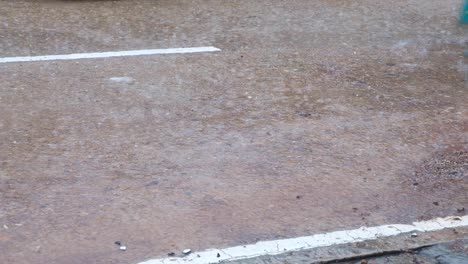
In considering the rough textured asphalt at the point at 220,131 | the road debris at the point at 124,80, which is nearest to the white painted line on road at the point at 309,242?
the rough textured asphalt at the point at 220,131

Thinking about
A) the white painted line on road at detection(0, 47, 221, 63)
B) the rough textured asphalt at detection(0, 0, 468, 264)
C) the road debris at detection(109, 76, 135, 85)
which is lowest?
the white painted line on road at detection(0, 47, 221, 63)

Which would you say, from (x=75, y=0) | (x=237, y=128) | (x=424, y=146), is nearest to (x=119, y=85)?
(x=237, y=128)

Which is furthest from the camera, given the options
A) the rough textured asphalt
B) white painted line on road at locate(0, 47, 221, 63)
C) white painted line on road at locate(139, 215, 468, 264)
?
white painted line on road at locate(0, 47, 221, 63)

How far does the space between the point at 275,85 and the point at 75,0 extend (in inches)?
136

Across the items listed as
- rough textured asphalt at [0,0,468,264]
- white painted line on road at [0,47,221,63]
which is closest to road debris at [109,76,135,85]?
rough textured asphalt at [0,0,468,264]

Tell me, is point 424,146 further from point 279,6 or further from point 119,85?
point 279,6

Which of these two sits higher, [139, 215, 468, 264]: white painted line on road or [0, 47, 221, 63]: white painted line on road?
[139, 215, 468, 264]: white painted line on road

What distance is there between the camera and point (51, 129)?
16.4ft

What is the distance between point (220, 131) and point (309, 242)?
1537mm

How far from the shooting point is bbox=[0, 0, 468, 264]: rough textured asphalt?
387cm

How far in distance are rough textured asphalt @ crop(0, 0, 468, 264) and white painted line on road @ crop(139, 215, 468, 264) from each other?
0.23 feet

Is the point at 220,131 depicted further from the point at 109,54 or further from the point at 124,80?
the point at 109,54

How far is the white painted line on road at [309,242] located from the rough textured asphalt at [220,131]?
71 mm

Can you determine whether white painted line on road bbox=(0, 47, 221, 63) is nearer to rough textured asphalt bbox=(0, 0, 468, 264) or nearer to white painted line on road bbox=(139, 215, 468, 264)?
rough textured asphalt bbox=(0, 0, 468, 264)
